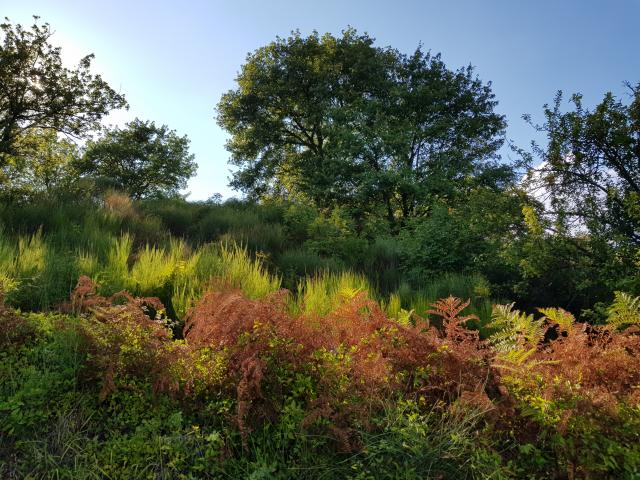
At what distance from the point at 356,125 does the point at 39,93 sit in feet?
41.0

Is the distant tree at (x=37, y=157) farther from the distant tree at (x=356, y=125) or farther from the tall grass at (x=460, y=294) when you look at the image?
the tall grass at (x=460, y=294)

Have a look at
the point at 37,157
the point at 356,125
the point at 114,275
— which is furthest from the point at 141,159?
the point at 114,275

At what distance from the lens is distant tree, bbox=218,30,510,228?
19453mm

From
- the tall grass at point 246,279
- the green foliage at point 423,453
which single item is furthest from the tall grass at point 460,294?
the green foliage at point 423,453

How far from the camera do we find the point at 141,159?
3228 cm

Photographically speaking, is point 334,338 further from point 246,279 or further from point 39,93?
point 39,93

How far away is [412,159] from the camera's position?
21000 mm

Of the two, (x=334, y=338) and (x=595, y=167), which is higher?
(x=595, y=167)

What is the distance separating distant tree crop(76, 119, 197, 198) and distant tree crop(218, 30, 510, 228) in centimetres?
1073

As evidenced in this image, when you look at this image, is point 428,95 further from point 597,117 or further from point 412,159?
point 597,117

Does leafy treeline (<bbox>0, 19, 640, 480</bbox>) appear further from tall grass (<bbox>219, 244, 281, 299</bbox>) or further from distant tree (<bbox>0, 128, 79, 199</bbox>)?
distant tree (<bbox>0, 128, 79, 199</bbox>)

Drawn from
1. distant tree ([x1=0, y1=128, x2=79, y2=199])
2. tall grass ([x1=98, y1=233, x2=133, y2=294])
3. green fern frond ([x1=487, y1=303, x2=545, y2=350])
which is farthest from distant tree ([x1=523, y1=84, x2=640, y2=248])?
distant tree ([x1=0, y1=128, x2=79, y2=199])

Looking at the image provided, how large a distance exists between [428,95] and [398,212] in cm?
539

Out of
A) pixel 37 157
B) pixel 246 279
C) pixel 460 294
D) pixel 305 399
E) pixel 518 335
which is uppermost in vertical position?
pixel 37 157
